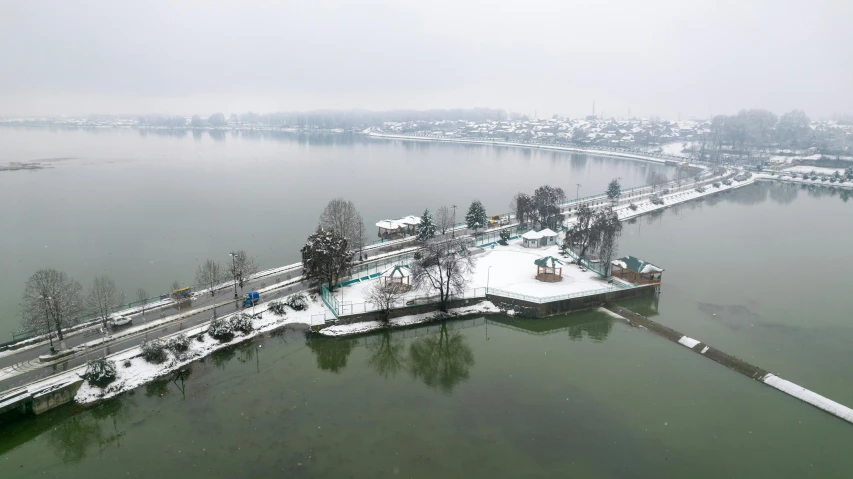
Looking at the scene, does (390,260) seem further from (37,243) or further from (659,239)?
(37,243)

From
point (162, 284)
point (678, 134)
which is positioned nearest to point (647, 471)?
point (162, 284)

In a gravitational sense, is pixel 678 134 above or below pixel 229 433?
above

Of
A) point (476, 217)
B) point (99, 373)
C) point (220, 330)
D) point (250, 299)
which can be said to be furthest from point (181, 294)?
point (476, 217)

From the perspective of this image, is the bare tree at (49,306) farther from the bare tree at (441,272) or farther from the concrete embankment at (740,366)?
the concrete embankment at (740,366)

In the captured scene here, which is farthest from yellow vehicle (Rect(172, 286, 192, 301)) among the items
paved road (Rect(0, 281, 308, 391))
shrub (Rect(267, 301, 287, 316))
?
shrub (Rect(267, 301, 287, 316))

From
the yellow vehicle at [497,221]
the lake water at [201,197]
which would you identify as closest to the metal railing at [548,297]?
the lake water at [201,197]

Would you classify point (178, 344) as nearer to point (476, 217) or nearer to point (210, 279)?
point (210, 279)
